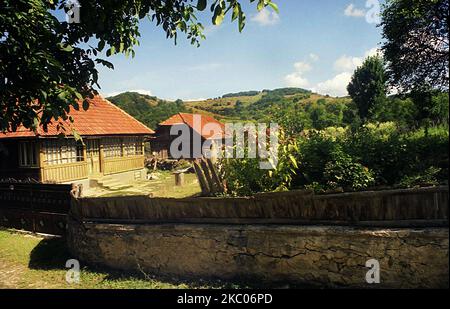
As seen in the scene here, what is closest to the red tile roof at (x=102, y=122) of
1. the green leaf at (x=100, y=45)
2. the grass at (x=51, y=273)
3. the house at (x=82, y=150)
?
the house at (x=82, y=150)

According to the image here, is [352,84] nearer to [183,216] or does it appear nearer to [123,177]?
[123,177]

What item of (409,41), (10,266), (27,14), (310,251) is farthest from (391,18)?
(10,266)

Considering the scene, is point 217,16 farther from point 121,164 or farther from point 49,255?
point 121,164

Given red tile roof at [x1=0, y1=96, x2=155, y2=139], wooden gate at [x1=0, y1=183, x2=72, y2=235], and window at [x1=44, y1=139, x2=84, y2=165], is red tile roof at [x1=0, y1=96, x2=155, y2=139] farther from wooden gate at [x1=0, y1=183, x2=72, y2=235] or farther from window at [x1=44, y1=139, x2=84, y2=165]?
wooden gate at [x1=0, y1=183, x2=72, y2=235]

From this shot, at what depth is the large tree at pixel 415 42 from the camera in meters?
11.9

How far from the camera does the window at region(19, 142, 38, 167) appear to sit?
1617cm

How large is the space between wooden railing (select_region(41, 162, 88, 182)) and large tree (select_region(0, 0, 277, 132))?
36.6 feet

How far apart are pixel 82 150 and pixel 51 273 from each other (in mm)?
12162

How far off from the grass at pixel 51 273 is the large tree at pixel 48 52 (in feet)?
11.2

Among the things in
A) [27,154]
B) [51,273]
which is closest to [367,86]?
[27,154]

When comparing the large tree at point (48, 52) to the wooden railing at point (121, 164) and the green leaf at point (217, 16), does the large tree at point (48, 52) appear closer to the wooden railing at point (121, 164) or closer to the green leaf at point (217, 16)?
the green leaf at point (217, 16)

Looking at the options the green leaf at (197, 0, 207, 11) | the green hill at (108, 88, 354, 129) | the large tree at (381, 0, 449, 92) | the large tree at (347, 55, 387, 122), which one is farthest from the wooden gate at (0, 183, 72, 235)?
the large tree at (347, 55, 387, 122)

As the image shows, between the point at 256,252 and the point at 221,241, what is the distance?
0.74m
